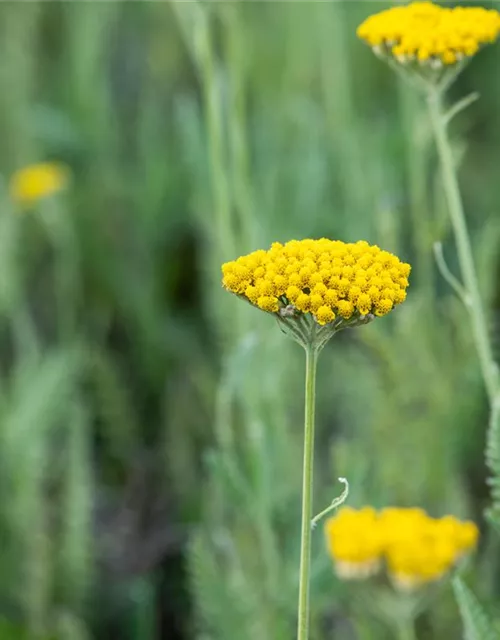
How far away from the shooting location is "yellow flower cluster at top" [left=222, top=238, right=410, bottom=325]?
60 cm

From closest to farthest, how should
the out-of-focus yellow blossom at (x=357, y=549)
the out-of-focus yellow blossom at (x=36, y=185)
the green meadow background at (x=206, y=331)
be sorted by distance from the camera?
the out-of-focus yellow blossom at (x=357, y=549) < the green meadow background at (x=206, y=331) < the out-of-focus yellow blossom at (x=36, y=185)

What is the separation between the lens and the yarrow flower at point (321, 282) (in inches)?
23.5

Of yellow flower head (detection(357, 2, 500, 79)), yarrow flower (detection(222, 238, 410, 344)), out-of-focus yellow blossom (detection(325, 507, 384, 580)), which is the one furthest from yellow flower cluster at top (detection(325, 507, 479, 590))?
yellow flower head (detection(357, 2, 500, 79))

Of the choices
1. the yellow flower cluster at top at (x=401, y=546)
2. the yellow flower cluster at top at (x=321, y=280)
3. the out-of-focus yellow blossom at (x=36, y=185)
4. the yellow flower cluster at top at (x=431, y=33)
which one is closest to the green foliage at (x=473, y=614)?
the yellow flower cluster at top at (x=401, y=546)

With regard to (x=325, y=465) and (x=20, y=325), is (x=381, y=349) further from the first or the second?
(x=20, y=325)

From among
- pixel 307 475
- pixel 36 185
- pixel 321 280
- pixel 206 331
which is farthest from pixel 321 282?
pixel 206 331

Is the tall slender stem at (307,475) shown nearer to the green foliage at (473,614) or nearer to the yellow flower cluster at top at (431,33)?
the green foliage at (473,614)

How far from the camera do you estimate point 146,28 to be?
2.54 m

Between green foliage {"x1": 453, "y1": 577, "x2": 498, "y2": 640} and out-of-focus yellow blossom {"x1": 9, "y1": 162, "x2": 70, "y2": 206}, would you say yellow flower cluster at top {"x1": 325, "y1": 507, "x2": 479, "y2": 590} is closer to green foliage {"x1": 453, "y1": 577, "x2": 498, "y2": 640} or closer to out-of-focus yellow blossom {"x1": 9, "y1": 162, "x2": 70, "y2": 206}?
green foliage {"x1": 453, "y1": 577, "x2": 498, "y2": 640}

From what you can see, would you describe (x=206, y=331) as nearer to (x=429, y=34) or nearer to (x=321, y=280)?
(x=429, y=34)

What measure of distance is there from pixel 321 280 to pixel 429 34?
34 cm

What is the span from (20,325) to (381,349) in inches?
29.9

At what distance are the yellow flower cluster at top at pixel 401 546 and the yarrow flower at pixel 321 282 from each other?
0.29 metres

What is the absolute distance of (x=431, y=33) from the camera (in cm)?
85
